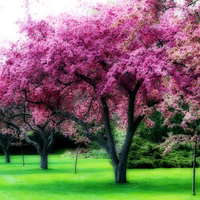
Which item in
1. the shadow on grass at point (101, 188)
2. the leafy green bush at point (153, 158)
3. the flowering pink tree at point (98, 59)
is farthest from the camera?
the leafy green bush at point (153, 158)

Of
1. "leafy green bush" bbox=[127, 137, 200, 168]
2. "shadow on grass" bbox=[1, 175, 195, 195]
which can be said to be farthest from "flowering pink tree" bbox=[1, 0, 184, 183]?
"leafy green bush" bbox=[127, 137, 200, 168]

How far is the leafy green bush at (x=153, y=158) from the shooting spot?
26.0m

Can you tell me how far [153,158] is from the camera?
2698cm

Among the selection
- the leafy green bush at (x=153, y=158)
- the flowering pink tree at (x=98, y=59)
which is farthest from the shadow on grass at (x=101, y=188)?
the leafy green bush at (x=153, y=158)

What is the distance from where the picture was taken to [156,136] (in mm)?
36344

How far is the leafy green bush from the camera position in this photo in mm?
25969

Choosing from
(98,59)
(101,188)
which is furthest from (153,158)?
(98,59)

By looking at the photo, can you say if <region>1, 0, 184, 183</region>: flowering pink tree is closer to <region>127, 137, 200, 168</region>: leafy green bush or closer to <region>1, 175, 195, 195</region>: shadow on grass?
<region>1, 175, 195, 195</region>: shadow on grass

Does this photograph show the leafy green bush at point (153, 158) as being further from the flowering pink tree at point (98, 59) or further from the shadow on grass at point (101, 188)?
the flowering pink tree at point (98, 59)

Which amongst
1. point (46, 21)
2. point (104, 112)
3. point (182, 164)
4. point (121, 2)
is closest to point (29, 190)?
point (104, 112)

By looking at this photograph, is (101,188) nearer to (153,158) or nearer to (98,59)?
(98,59)

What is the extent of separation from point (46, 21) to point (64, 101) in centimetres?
494

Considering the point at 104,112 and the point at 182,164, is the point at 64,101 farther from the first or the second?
the point at 182,164

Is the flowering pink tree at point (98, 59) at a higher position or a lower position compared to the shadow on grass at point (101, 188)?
higher
